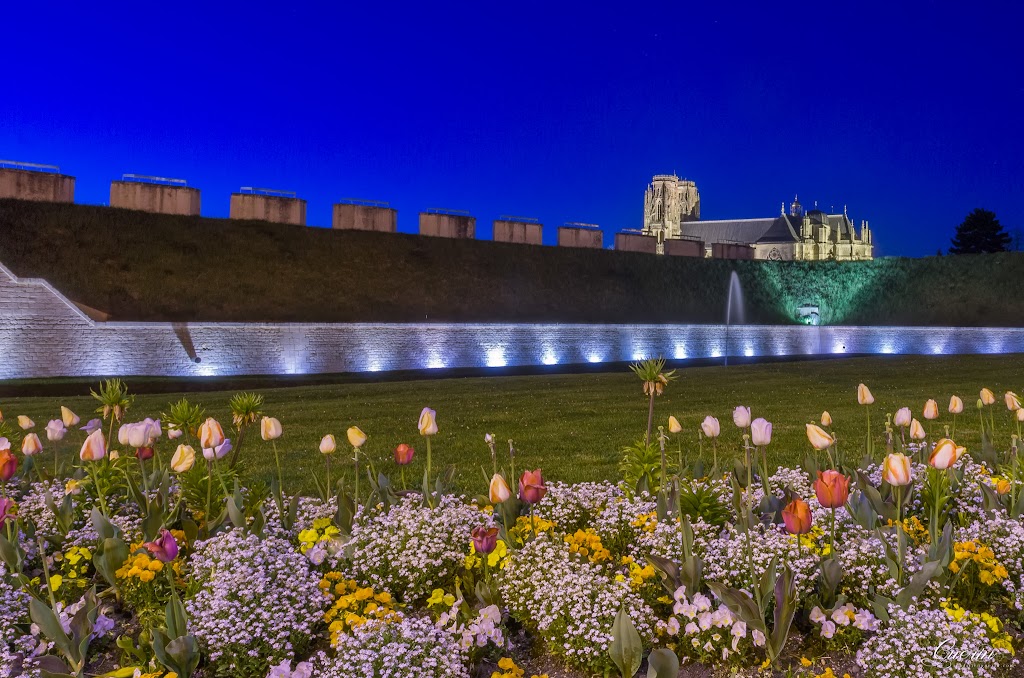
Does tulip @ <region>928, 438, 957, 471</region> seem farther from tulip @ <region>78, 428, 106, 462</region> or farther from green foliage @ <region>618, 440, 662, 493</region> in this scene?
tulip @ <region>78, 428, 106, 462</region>

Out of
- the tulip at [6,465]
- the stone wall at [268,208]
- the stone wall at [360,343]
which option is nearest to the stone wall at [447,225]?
the stone wall at [268,208]

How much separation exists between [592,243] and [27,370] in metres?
30.9

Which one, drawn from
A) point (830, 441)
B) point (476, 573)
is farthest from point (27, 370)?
point (830, 441)

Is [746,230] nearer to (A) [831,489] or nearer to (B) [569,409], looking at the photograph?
(B) [569,409]

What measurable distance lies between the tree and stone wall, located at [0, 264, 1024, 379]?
2680cm

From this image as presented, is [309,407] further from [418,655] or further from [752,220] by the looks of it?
[752,220]

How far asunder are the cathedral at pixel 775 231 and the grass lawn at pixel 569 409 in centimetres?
5837

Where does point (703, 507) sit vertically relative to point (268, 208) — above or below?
below

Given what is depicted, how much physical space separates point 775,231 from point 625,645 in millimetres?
87373

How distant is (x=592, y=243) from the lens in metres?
47.4

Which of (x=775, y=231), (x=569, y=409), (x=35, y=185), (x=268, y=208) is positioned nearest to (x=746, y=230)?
(x=775, y=231)

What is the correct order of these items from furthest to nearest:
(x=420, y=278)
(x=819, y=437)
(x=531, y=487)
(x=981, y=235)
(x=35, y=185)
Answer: (x=981, y=235) < (x=420, y=278) < (x=35, y=185) < (x=531, y=487) < (x=819, y=437)

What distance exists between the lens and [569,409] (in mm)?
15086

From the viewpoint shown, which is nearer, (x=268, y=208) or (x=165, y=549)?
(x=165, y=549)
